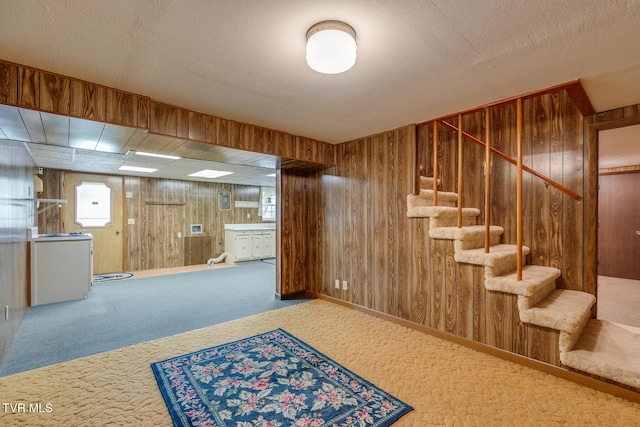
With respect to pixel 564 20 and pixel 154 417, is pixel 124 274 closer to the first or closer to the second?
pixel 154 417

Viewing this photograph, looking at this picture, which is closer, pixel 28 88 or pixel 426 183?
pixel 28 88

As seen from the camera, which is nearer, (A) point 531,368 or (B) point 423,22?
(B) point 423,22

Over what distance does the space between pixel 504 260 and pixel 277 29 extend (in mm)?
2597

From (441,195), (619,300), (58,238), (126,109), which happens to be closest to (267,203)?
(58,238)

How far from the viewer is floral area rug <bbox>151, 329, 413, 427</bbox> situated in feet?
5.58

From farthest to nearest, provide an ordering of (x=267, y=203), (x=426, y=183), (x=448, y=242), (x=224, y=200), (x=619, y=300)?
(x=267, y=203) → (x=224, y=200) → (x=619, y=300) → (x=426, y=183) → (x=448, y=242)

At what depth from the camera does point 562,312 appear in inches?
83.2

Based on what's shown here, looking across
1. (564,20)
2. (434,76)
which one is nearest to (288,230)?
(434,76)

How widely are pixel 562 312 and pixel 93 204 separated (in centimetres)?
789

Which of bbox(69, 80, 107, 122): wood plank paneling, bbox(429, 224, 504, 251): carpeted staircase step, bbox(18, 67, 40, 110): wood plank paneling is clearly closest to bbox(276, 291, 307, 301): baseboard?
bbox(429, 224, 504, 251): carpeted staircase step

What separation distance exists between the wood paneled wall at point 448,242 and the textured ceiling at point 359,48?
546 millimetres

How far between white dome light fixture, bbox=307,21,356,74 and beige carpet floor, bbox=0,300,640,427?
212 cm

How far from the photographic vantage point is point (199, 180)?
7.31m

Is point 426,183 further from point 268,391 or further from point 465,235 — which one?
point 268,391
